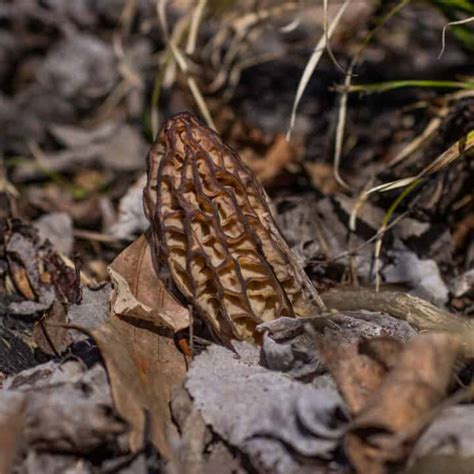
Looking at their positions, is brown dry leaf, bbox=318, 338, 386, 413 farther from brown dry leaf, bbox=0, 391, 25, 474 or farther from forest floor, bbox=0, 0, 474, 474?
brown dry leaf, bbox=0, 391, 25, 474

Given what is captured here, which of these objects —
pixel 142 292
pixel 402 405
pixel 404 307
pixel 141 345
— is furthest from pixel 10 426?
pixel 404 307

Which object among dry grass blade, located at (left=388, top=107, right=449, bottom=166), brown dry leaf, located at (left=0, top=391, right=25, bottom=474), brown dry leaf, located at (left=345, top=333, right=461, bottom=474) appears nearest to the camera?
brown dry leaf, located at (left=345, top=333, right=461, bottom=474)

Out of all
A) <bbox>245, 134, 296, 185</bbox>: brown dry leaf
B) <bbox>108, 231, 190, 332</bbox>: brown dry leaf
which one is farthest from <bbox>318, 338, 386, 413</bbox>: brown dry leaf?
<bbox>245, 134, 296, 185</bbox>: brown dry leaf

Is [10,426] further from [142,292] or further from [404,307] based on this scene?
[404,307]

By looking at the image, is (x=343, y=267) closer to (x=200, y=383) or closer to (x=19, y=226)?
(x=200, y=383)

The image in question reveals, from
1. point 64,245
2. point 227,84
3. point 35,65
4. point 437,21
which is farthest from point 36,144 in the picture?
point 437,21

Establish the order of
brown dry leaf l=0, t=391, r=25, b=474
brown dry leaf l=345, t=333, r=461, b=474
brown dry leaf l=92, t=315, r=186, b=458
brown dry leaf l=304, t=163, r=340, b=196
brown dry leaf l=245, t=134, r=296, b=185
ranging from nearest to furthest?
1. brown dry leaf l=345, t=333, r=461, b=474
2. brown dry leaf l=0, t=391, r=25, b=474
3. brown dry leaf l=92, t=315, r=186, b=458
4. brown dry leaf l=304, t=163, r=340, b=196
5. brown dry leaf l=245, t=134, r=296, b=185

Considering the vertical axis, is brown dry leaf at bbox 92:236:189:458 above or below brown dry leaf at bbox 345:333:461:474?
below
